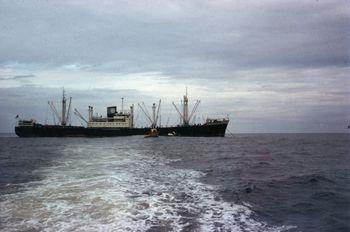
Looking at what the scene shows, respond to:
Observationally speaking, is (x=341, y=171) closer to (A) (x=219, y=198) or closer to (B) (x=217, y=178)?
(B) (x=217, y=178)

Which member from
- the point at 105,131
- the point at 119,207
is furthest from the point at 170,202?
the point at 105,131

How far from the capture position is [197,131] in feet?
430

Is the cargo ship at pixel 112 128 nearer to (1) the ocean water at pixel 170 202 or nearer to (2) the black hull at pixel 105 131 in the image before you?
(2) the black hull at pixel 105 131

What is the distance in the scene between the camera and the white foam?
13648mm

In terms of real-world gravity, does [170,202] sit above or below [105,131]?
below

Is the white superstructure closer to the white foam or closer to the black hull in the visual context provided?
the black hull

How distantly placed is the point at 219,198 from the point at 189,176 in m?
7.80

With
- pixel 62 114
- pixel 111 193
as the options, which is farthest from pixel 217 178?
pixel 62 114

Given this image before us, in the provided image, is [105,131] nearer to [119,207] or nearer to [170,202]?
[170,202]

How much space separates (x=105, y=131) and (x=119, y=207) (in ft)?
384

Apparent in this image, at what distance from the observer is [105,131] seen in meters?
131

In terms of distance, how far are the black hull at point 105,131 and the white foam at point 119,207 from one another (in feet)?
348

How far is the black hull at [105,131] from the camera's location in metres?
130

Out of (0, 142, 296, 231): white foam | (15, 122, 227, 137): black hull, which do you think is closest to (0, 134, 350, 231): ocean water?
(0, 142, 296, 231): white foam
